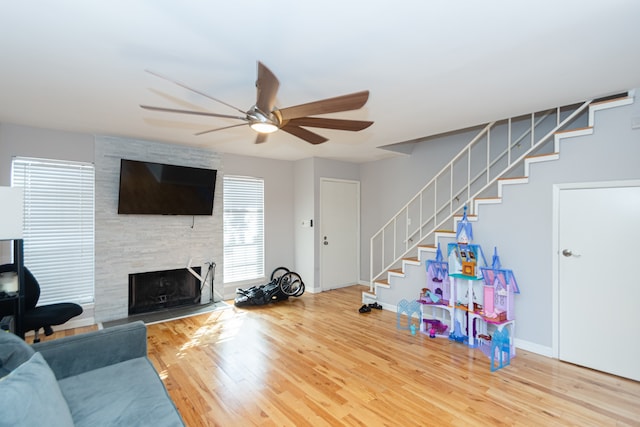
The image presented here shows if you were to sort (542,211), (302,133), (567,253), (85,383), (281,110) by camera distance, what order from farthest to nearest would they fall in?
(542,211), (567,253), (302,133), (281,110), (85,383)

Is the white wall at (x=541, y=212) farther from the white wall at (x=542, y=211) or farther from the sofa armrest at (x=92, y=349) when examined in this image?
the sofa armrest at (x=92, y=349)

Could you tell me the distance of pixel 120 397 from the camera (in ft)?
5.77

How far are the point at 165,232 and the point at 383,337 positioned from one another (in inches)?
136

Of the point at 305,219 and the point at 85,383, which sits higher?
the point at 305,219

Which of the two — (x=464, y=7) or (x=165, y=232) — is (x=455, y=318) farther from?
(x=165, y=232)

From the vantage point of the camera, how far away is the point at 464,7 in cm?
164

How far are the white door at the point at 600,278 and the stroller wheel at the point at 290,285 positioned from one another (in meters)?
3.58

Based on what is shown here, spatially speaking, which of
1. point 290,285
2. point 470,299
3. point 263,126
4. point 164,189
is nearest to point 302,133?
point 263,126

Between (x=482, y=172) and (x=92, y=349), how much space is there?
465 cm

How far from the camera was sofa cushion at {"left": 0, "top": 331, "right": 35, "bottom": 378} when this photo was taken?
1.70 meters

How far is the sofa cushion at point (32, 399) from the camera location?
45.3 inches

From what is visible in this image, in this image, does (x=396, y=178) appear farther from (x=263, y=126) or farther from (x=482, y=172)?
(x=263, y=126)

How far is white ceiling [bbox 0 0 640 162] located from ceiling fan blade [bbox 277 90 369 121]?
0.37 meters

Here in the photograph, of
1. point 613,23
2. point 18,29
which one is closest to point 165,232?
point 18,29
